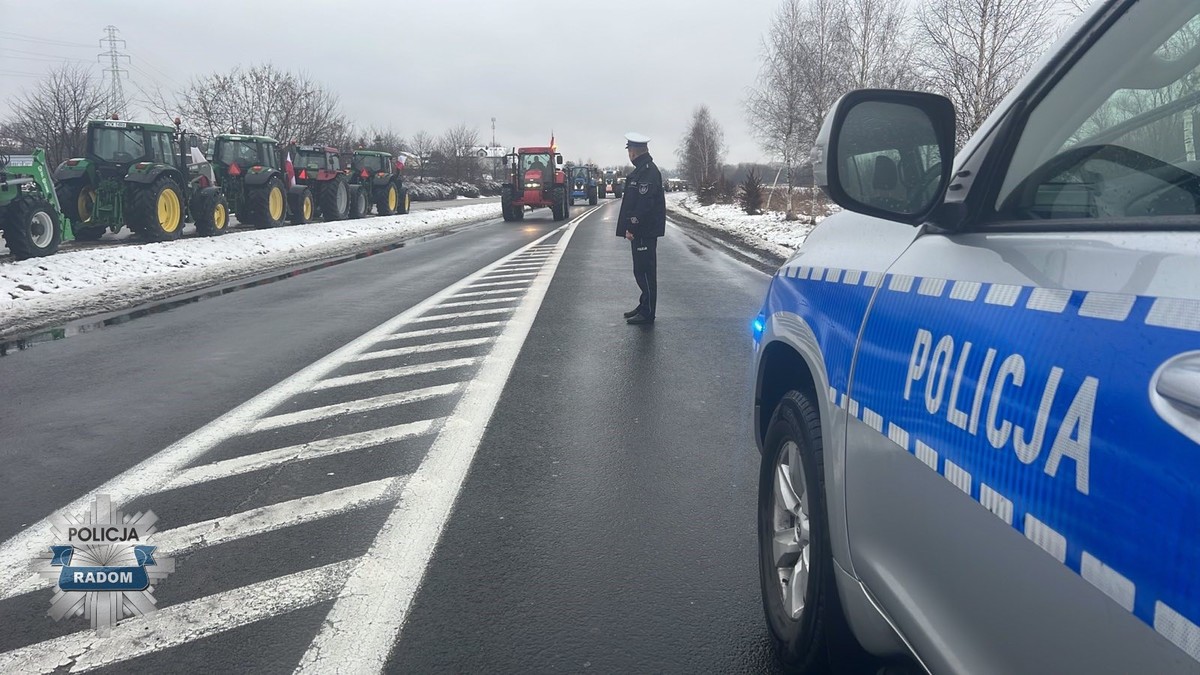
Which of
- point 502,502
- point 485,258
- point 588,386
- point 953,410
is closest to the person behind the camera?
point 953,410

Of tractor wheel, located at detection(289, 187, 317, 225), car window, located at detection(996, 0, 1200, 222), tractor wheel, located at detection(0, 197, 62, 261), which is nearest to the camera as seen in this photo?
car window, located at detection(996, 0, 1200, 222)

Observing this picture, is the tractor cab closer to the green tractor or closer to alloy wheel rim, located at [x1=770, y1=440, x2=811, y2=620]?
the green tractor

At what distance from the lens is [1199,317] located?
43.3 inches

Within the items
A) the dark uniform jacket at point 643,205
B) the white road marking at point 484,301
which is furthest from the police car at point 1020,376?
the white road marking at point 484,301

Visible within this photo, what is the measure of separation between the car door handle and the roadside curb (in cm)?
881

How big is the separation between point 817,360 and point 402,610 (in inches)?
65.1

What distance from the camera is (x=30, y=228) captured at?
14.2 metres

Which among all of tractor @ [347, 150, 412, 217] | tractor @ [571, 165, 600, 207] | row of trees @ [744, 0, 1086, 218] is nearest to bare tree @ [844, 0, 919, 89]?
row of trees @ [744, 0, 1086, 218]

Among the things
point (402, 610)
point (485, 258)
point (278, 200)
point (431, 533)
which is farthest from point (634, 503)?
point (278, 200)

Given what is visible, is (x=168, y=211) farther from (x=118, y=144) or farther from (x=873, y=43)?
(x=873, y=43)

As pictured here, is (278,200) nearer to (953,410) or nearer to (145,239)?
(145,239)

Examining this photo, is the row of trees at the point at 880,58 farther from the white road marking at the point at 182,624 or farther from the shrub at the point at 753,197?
the white road marking at the point at 182,624

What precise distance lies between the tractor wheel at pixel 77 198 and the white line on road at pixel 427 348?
1327 cm

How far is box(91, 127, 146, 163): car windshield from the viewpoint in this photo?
18.2 meters
